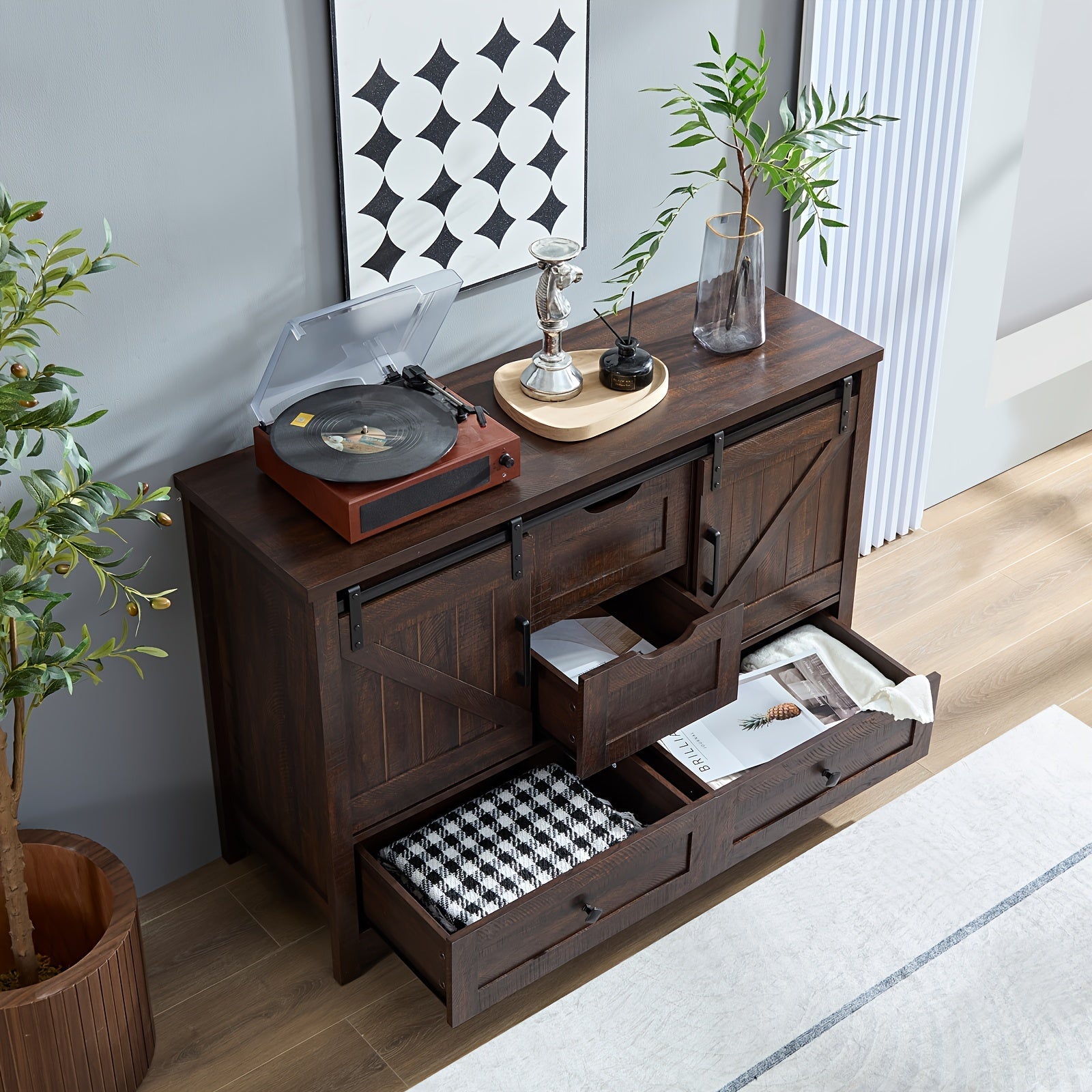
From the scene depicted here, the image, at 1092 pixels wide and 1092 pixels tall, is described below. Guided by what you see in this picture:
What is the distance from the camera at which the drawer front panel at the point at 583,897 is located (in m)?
2.09

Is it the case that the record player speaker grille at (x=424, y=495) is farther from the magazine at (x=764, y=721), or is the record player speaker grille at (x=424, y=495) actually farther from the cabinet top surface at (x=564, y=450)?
the magazine at (x=764, y=721)

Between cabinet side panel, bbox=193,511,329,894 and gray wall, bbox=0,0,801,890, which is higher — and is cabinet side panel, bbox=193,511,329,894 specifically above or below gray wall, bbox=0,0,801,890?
below

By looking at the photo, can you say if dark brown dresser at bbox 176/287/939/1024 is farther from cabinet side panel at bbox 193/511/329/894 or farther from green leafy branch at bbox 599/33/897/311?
green leafy branch at bbox 599/33/897/311

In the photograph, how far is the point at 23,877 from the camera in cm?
204

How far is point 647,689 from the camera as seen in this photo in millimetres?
2258

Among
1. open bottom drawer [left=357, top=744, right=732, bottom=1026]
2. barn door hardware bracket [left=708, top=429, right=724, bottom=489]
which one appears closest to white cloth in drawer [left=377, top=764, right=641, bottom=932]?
open bottom drawer [left=357, top=744, right=732, bottom=1026]

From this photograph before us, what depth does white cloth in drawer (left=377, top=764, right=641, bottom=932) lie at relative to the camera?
219 cm

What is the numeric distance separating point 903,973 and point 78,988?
129cm

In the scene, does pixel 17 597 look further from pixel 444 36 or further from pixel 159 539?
pixel 444 36

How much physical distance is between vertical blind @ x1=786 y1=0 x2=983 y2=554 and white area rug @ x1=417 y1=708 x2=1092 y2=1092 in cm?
92

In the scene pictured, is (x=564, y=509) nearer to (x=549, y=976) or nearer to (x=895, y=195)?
(x=549, y=976)

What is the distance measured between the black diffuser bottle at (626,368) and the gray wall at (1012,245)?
43.4 inches

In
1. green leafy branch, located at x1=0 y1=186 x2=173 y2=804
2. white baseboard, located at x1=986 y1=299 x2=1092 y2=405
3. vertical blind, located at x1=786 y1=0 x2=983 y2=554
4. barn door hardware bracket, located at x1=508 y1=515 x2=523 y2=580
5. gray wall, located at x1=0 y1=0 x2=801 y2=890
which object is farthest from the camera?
white baseboard, located at x1=986 y1=299 x2=1092 y2=405

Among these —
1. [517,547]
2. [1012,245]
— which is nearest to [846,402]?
[517,547]
